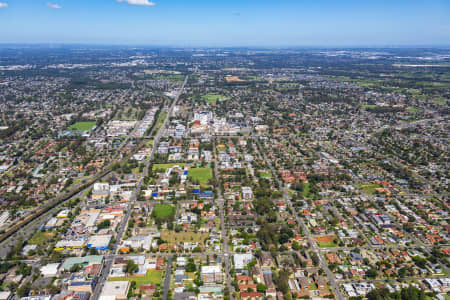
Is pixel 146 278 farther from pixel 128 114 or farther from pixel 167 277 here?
pixel 128 114

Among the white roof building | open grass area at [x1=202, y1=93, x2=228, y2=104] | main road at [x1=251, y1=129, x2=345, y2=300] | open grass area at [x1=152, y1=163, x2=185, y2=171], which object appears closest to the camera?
main road at [x1=251, y1=129, x2=345, y2=300]

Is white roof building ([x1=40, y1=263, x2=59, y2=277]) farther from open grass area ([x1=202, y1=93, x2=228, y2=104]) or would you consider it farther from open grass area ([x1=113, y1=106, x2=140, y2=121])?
open grass area ([x1=202, y1=93, x2=228, y2=104])

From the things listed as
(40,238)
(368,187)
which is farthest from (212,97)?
(40,238)

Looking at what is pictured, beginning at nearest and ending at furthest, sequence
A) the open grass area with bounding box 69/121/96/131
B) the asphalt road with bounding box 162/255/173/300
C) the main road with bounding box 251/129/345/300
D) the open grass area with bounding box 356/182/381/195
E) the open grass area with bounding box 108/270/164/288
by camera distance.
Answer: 1. the asphalt road with bounding box 162/255/173/300
2. the main road with bounding box 251/129/345/300
3. the open grass area with bounding box 108/270/164/288
4. the open grass area with bounding box 356/182/381/195
5. the open grass area with bounding box 69/121/96/131

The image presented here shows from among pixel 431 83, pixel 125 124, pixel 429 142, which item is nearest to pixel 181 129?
pixel 125 124

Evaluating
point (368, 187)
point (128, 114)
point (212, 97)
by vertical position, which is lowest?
point (368, 187)

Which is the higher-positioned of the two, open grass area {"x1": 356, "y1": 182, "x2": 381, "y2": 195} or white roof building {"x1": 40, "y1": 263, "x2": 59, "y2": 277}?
open grass area {"x1": 356, "y1": 182, "x2": 381, "y2": 195}

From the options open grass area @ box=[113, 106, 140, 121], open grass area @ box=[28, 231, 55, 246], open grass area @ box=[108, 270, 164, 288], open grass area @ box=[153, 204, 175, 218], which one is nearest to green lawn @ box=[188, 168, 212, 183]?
open grass area @ box=[153, 204, 175, 218]

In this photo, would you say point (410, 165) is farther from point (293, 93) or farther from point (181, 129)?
point (293, 93)
